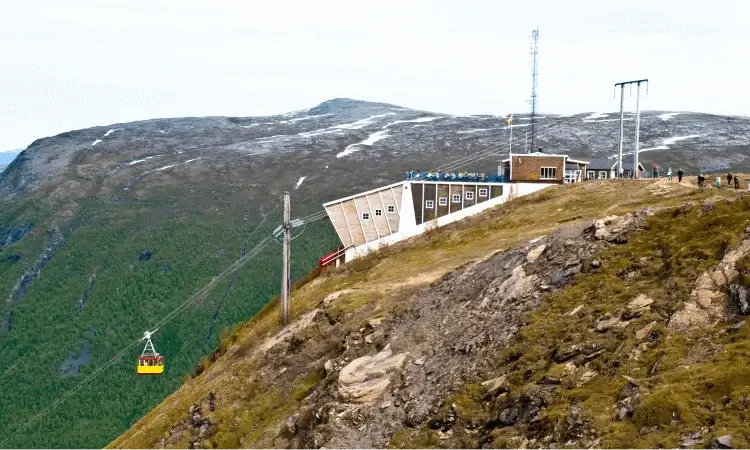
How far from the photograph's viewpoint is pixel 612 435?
80.8ft

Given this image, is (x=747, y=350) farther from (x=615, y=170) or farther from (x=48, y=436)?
(x=48, y=436)

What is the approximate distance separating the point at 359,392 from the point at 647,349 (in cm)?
1166

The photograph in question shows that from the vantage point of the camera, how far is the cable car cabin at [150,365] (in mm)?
72375

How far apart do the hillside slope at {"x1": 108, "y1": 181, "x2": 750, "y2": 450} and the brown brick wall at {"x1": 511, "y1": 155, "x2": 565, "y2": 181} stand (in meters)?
32.8

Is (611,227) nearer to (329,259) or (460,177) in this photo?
(329,259)

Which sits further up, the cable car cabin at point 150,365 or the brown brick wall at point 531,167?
the brown brick wall at point 531,167

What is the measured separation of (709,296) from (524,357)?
21.9 feet

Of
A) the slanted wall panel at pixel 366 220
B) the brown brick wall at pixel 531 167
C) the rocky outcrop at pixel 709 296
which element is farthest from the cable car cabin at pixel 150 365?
the rocky outcrop at pixel 709 296

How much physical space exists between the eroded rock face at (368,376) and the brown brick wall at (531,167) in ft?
162

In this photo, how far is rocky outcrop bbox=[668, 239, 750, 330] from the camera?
29.5 m

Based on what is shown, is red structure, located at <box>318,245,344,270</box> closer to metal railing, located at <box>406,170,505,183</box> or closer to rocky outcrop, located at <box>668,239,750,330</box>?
metal railing, located at <box>406,170,505,183</box>

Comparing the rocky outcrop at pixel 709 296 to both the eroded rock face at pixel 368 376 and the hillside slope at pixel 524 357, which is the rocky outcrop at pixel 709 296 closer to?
the hillside slope at pixel 524 357

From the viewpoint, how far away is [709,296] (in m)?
30.5

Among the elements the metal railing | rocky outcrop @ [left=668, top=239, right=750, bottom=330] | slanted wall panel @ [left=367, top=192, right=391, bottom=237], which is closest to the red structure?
slanted wall panel @ [left=367, top=192, right=391, bottom=237]
